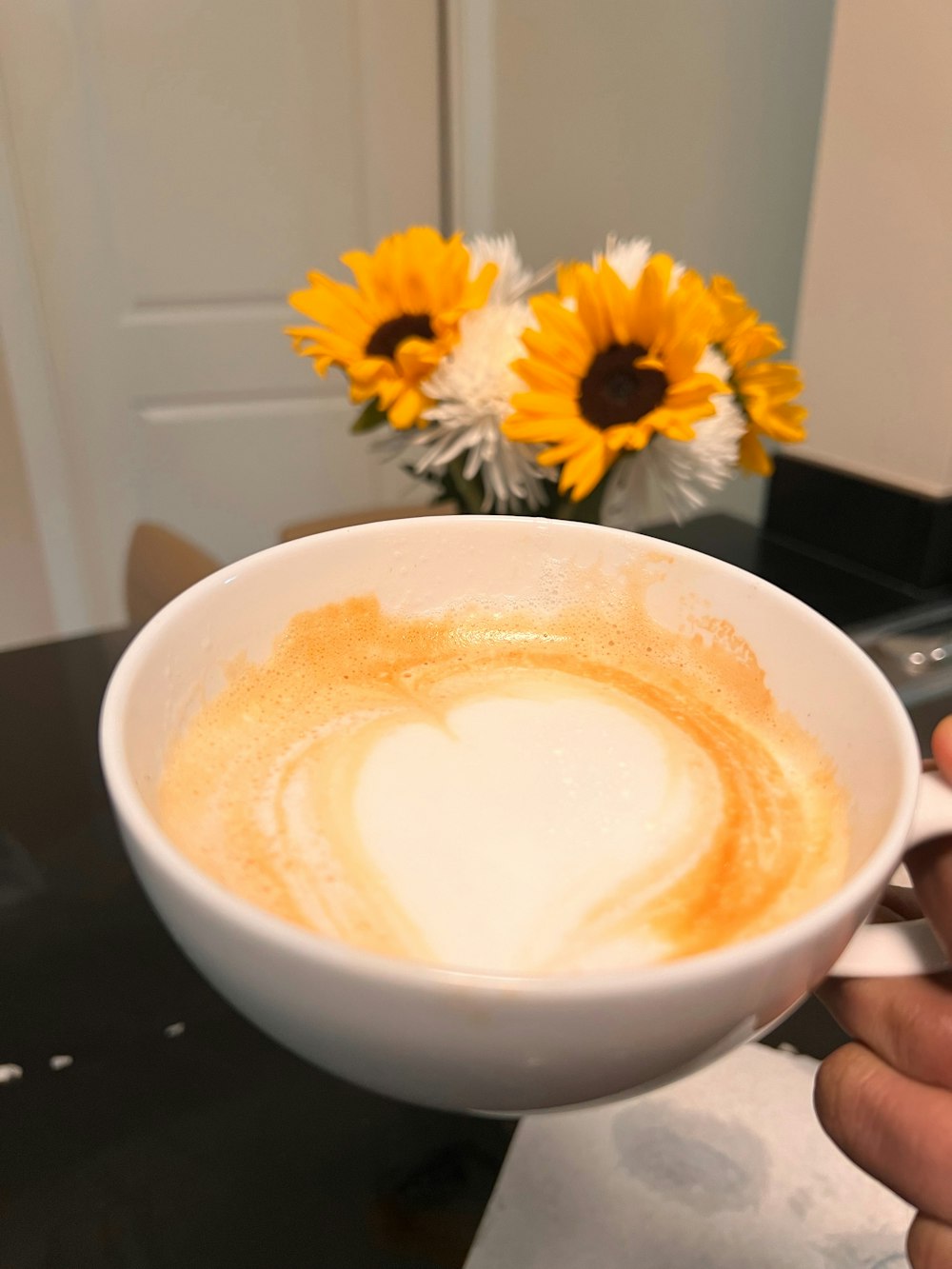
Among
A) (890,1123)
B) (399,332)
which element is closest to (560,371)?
(399,332)

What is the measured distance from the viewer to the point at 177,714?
35 cm

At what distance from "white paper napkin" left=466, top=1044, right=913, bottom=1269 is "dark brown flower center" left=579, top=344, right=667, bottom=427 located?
0.41m

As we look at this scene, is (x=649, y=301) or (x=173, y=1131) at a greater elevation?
(x=649, y=301)

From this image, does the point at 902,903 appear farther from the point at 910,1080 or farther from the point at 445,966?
the point at 445,966

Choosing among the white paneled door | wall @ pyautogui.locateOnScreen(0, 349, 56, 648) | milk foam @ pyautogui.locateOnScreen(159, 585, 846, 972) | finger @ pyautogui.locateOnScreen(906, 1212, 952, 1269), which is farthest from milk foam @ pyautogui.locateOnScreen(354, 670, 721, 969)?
wall @ pyautogui.locateOnScreen(0, 349, 56, 648)

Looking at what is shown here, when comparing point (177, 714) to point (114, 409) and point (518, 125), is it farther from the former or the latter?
point (114, 409)

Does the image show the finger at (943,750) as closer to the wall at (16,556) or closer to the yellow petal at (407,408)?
the yellow petal at (407,408)

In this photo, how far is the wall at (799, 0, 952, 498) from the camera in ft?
2.96

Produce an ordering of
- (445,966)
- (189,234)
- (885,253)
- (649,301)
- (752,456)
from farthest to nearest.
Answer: (189,234)
(885,253)
(752,456)
(649,301)
(445,966)

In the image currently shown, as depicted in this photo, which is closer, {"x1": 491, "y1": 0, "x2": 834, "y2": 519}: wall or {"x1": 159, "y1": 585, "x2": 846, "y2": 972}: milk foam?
{"x1": 159, "y1": 585, "x2": 846, "y2": 972}: milk foam

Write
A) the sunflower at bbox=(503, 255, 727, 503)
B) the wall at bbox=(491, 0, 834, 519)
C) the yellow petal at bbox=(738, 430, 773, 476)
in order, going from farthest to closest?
the wall at bbox=(491, 0, 834, 519)
the yellow petal at bbox=(738, 430, 773, 476)
the sunflower at bbox=(503, 255, 727, 503)

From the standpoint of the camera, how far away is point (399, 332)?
0.68 m

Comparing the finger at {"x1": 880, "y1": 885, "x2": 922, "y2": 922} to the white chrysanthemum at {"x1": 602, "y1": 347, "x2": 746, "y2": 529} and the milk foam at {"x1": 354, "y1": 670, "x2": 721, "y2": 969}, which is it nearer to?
the milk foam at {"x1": 354, "y1": 670, "x2": 721, "y2": 969}

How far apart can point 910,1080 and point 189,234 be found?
72.1 inches
